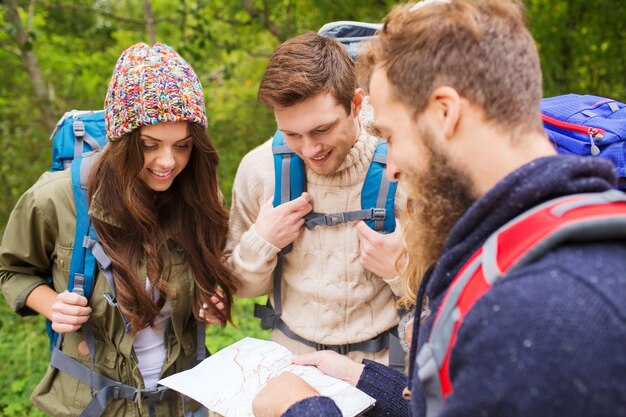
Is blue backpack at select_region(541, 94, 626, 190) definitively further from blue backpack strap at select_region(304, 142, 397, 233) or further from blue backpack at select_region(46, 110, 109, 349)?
blue backpack at select_region(46, 110, 109, 349)

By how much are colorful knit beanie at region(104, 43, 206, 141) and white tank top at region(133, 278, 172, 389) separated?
70 cm

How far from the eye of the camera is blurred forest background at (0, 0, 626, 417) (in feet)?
18.7

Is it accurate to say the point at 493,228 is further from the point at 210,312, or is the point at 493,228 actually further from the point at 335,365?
the point at 210,312

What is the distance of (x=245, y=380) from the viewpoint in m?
1.95

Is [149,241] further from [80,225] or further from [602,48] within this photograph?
[602,48]

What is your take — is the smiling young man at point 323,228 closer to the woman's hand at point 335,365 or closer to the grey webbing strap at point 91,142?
the woman's hand at point 335,365

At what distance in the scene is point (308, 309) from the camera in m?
2.48

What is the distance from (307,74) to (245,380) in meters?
1.19

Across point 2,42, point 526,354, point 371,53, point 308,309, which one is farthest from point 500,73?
point 2,42

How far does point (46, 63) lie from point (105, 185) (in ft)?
19.3

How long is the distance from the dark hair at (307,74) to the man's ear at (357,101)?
0.02 m

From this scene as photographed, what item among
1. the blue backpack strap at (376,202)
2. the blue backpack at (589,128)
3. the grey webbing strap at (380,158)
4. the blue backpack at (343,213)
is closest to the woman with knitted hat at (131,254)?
the blue backpack at (343,213)

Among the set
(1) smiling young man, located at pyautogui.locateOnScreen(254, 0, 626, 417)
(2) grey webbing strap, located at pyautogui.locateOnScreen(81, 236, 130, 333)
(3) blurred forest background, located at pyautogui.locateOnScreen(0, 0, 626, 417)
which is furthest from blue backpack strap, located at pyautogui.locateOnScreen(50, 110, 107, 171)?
(3) blurred forest background, located at pyautogui.locateOnScreen(0, 0, 626, 417)

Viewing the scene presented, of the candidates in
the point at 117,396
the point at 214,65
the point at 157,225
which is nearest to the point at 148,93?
the point at 157,225
